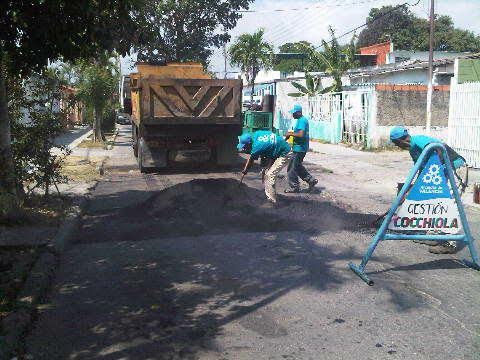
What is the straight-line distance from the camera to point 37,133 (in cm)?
823

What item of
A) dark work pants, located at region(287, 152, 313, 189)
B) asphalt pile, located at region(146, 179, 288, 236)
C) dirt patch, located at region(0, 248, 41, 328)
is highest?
dark work pants, located at region(287, 152, 313, 189)

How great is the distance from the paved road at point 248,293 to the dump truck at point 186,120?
474 cm

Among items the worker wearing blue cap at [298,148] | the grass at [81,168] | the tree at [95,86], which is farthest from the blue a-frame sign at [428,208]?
the tree at [95,86]

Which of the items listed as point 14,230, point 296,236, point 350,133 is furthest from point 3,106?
point 350,133

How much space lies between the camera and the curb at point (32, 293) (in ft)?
12.9

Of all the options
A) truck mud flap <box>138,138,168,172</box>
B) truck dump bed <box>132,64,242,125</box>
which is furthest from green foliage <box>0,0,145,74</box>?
truck mud flap <box>138,138,168,172</box>

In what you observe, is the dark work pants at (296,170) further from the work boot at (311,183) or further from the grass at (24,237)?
the grass at (24,237)

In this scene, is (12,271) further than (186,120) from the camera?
No

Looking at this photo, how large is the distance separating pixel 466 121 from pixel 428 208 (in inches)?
393

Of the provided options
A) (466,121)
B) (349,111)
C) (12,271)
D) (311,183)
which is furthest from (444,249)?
(349,111)

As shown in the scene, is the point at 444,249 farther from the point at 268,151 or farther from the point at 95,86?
the point at 95,86

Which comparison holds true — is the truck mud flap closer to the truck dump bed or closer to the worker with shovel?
the truck dump bed

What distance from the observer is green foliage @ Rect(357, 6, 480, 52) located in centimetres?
5700

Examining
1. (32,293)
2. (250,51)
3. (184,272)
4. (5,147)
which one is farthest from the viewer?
(250,51)
